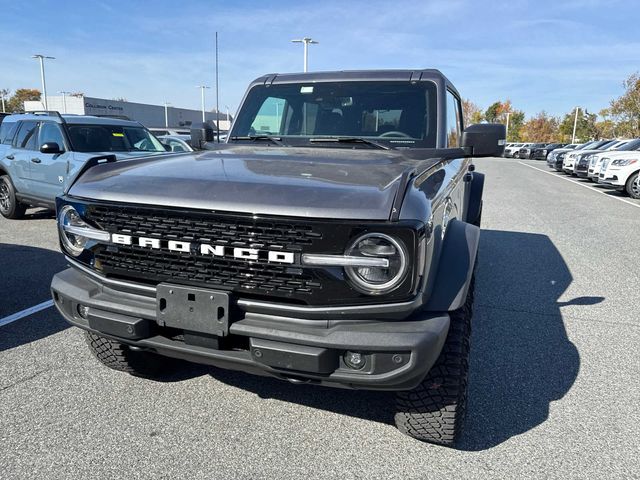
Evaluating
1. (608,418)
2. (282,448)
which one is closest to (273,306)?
(282,448)

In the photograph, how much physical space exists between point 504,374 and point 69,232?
9.22 ft

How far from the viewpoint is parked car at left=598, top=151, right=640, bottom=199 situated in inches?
527

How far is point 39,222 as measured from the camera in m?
8.37

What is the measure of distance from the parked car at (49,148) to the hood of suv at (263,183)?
488 centimetres

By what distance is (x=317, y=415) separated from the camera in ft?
9.13

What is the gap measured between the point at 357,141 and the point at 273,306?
5.10 ft

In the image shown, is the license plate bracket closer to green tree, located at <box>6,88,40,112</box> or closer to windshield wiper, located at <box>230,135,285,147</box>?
windshield wiper, located at <box>230,135,285,147</box>

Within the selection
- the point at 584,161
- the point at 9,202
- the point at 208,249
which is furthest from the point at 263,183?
the point at 584,161

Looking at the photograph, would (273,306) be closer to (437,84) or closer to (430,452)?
(430,452)

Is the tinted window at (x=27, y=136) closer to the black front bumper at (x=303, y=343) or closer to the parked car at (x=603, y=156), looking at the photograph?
the black front bumper at (x=303, y=343)

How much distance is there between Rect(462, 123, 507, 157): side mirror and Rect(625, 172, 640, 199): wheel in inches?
498

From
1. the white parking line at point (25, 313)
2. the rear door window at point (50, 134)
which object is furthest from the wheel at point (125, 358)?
the rear door window at point (50, 134)

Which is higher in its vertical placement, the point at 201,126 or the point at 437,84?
the point at 437,84

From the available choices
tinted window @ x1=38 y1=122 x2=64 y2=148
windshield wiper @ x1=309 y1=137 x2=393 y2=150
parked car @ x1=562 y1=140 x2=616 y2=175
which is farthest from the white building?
windshield wiper @ x1=309 y1=137 x2=393 y2=150
